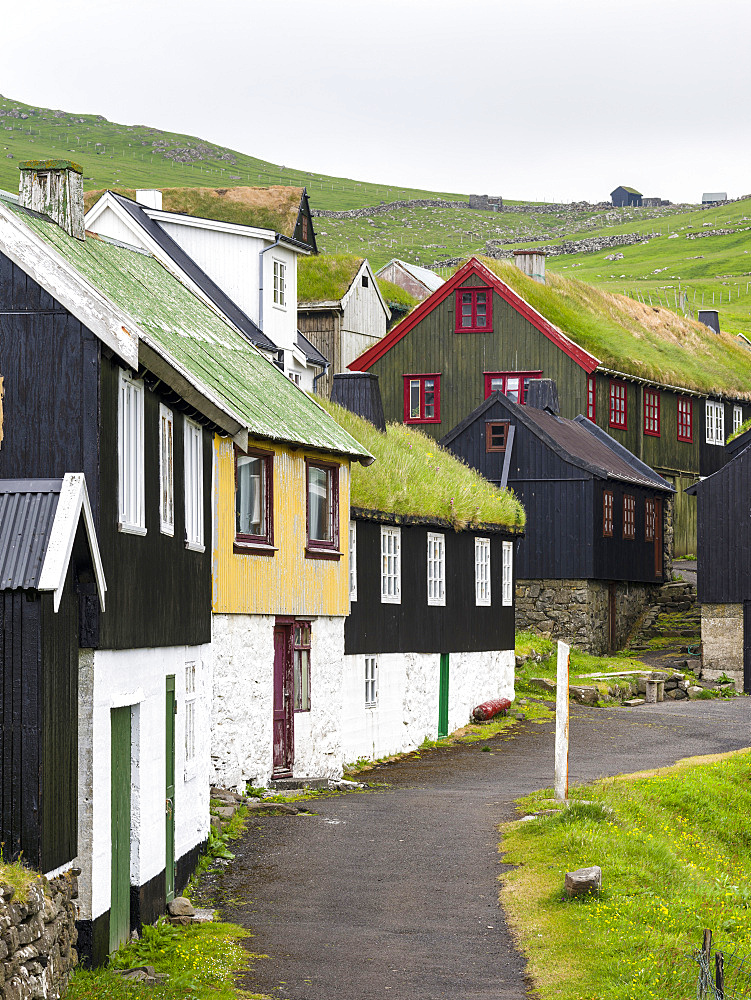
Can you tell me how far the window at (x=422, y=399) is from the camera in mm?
48188

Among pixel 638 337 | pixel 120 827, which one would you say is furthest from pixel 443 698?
pixel 638 337

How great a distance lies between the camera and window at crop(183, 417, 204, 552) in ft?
49.3

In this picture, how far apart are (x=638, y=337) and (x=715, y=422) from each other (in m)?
4.67

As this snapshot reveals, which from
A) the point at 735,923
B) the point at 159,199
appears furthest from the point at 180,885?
the point at 159,199

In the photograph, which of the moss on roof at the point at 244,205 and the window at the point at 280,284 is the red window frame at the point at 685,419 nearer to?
the moss on roof at the point at 244,205

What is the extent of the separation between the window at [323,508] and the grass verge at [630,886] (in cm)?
555

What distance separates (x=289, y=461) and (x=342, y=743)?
5442 millimetres

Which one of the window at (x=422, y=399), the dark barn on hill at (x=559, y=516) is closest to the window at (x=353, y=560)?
the dark barn on hill at (x=559, y=516)

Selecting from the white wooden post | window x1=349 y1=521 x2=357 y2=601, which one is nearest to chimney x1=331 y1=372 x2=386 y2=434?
window x1=349 y1=521 x2=357 y2=601

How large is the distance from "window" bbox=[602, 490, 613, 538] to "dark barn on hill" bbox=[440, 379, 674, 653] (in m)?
0.03

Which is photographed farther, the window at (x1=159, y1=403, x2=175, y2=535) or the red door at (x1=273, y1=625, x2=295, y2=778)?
the red door at (x1=273, y1=625, x2=295, y2=778)

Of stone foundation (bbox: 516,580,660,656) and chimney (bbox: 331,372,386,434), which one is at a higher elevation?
chimney (bbox: 331,372,386,434)

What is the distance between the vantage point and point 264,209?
4162cm

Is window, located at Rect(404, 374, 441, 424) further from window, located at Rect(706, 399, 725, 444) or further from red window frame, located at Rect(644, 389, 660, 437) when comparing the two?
window, located at Rect(706, 399, 725, 444)
